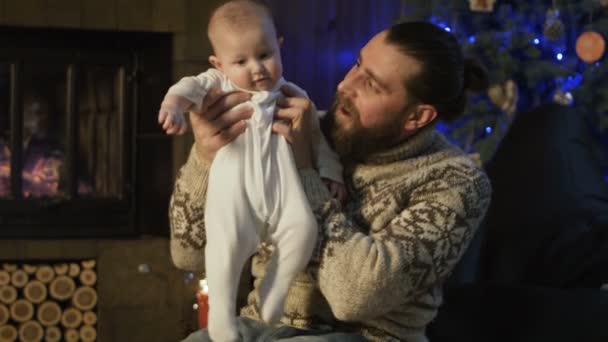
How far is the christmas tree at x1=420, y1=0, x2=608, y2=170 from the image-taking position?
3.55 metres

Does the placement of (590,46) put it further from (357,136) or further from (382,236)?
(382,236)

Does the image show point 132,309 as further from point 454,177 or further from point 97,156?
point 454,177

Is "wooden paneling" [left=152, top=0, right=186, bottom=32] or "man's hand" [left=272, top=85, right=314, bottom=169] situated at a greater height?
"wooden paneling" [left=152, top=0, right=186, bottom=32]

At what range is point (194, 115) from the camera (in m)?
1.65

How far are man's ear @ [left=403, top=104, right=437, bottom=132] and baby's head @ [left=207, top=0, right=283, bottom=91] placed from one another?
0.84ft

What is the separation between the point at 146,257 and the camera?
3449mm

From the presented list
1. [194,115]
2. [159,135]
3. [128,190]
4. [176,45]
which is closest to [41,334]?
[128,190]

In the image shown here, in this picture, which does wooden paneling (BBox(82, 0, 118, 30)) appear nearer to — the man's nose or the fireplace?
the fireplace

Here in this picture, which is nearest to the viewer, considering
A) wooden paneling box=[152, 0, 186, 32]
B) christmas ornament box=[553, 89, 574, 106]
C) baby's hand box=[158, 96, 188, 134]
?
baby's hand box=[158, 96, 188, 134]

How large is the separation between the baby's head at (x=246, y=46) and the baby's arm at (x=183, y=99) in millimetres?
33

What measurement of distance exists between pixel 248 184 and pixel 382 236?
235 millimetres

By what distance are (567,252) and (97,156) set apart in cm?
213

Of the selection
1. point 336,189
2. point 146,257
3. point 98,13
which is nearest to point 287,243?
point 336,189

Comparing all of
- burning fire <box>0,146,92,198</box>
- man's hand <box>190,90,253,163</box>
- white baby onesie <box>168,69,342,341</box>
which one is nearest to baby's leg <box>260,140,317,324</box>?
white baby onesie <box>168,69,342,341</box>
